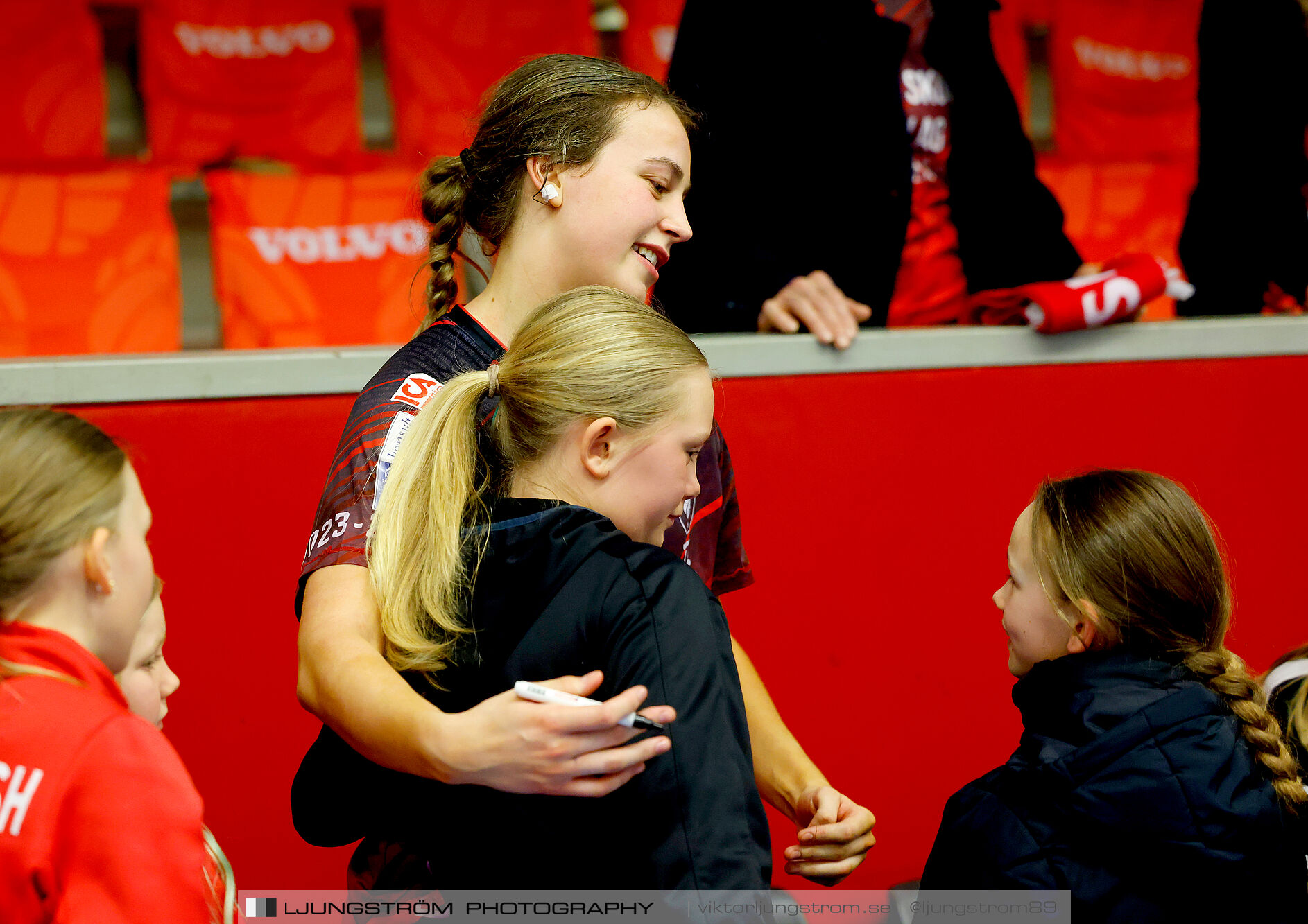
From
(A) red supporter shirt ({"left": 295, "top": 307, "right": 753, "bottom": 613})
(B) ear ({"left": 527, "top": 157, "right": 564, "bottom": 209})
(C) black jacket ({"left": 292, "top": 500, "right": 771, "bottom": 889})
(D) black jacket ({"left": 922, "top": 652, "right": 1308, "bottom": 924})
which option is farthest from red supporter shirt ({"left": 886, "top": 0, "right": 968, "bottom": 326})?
(C) black jacket ({"left": 292, "top": 500, "right": 771, "bottom": 889})

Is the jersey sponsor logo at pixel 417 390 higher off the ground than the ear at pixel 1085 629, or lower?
higher

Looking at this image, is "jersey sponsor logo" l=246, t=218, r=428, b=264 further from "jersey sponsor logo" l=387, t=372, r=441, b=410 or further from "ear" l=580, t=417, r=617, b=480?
"ear" l=580, t=417, r=617, b=480

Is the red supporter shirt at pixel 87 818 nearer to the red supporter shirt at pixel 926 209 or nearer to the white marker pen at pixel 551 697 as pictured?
the white marker pen at pixel 551 697

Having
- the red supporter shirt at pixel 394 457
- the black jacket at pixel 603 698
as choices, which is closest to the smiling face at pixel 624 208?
the red supporter shirt at pixel 394 457

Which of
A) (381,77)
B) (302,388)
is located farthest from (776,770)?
(381,77)

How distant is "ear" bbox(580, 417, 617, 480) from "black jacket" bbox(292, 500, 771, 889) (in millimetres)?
63

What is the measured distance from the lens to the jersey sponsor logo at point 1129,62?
3.57 meters

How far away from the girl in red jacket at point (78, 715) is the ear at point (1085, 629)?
→ 865 millimetres

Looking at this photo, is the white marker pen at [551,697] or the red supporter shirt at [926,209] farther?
the red supporter shirt at [926,209]

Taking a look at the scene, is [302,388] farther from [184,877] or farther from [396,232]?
[396,232]

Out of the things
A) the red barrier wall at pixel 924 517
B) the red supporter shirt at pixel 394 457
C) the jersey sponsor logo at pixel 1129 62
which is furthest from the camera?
Answer: the jersey sponsor logo at pixel 1129 62

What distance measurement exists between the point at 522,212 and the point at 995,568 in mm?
1078

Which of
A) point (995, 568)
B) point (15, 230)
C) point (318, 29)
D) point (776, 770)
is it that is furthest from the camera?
point (318, 29)

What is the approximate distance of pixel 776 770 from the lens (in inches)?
51.3
